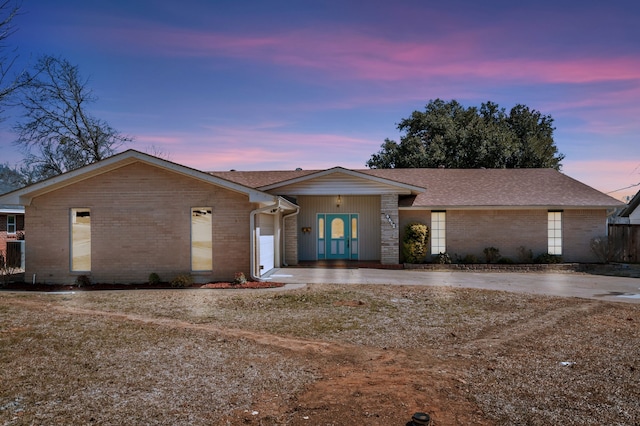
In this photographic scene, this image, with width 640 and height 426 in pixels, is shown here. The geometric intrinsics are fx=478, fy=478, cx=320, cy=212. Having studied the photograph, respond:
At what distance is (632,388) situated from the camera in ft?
19.7

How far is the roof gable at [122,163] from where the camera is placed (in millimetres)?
15109

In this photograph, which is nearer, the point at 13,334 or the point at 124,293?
the point at 13,334

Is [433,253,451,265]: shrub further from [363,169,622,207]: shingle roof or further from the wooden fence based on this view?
the wooden fence

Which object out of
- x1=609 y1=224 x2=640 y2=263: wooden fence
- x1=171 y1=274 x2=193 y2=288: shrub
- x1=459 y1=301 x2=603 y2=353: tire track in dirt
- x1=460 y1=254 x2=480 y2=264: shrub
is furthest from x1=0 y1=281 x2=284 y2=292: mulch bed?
x1=609 y1=224 x2=640 y2=263: wooden fence

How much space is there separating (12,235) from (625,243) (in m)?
30.1

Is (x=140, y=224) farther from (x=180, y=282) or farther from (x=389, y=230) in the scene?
(x=389, y=230)

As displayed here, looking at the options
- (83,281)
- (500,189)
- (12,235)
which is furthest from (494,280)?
(12,235)

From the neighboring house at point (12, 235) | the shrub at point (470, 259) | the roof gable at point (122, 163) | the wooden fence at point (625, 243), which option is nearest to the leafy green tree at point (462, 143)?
the wooden fence at point (625, 243)

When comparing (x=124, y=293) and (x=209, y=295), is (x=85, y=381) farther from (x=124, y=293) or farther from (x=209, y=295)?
(x=124, y=293)

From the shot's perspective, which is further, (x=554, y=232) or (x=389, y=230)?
(x=554, y=232)

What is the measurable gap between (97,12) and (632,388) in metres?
16.5

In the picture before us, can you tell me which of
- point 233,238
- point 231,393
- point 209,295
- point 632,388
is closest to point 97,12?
point 233,238

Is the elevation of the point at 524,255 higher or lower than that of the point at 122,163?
lower

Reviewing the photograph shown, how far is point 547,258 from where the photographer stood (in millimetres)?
21000
